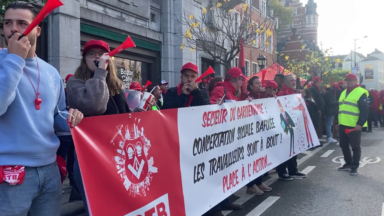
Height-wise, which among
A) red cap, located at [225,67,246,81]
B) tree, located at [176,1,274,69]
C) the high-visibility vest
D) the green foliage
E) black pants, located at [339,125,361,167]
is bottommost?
black pants, located at [339,125,361,167]

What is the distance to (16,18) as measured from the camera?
1.91m

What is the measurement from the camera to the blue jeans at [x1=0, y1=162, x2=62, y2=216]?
185cm

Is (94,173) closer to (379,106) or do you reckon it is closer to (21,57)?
(21,57)

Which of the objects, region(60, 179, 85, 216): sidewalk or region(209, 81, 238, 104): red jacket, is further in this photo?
region(209, 81, 238, 104): red jacket

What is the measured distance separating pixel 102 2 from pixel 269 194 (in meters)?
6.99

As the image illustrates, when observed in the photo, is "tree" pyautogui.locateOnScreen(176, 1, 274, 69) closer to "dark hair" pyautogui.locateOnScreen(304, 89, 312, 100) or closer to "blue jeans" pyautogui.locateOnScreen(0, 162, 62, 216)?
"dark hair" pyautogui.locateOnScreen(304, 89, 312, 100)

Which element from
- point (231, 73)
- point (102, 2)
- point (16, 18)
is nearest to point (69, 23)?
point (102, 2)

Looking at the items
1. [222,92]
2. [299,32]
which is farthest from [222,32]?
[299,32]

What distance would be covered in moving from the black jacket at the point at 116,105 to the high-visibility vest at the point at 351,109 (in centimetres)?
545

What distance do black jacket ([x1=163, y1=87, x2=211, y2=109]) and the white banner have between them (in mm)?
163

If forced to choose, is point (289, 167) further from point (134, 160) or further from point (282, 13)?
point (282, 13)

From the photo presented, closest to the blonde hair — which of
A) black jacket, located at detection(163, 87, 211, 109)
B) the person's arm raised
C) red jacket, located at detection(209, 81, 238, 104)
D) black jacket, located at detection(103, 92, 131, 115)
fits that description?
black jacket, located at detection(103, 92, 131, 115)

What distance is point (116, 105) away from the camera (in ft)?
9.52

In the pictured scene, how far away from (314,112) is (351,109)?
3.35m
